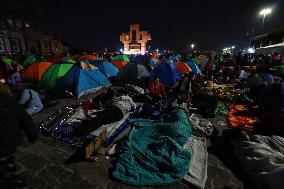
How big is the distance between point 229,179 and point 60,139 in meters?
4.63

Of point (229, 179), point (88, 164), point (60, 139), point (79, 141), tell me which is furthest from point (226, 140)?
point (60, 139)

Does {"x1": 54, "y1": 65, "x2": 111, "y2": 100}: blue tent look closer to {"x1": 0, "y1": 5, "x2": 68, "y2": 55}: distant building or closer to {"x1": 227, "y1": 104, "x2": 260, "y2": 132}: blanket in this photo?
{"x1": 227, "y1": 104, "x2": 260, "y2": 132}: blanket

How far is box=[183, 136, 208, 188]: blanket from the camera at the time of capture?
3.87 meters

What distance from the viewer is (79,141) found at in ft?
17.1

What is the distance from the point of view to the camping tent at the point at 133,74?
41.0 ft

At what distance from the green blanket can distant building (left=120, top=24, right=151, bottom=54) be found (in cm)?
5354

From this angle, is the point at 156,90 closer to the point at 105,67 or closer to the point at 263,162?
the point at 105,67

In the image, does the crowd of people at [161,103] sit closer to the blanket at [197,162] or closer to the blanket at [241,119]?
the blanket at [241,119]

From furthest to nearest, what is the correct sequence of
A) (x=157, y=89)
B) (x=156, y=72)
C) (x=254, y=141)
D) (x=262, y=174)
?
1. (x=156, y=72)
2. (x=157, y=89)
3. (x=254, y=141)
4. (x=262, y=174)

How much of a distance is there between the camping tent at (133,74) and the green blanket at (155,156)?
7.36 m

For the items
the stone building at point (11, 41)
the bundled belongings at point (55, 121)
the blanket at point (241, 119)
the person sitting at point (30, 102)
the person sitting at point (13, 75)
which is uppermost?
the stone building at point (11, 41)

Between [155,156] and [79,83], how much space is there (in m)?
6.51

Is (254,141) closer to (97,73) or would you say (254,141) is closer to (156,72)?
(156,72)

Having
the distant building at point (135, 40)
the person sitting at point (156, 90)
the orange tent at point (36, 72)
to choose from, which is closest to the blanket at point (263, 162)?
the person sitting at point (156, 90)
